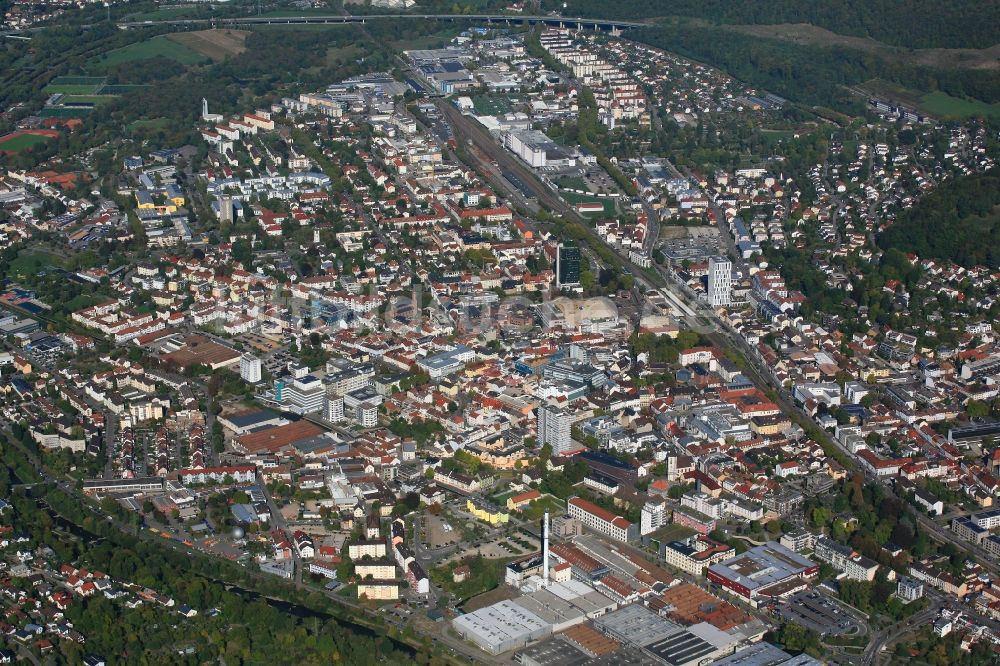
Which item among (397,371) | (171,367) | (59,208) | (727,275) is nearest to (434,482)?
(397,371)

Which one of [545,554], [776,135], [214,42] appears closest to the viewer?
[545,554]

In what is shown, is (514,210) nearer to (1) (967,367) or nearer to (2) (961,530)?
(1) (967,367)

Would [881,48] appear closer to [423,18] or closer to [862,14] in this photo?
[862,14]

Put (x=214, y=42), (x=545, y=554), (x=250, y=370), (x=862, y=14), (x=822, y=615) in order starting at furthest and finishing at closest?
(x=862, y=14), (x=214, y=42), (x=250, y=370), (x=545, y=554), (x=822, y=615)

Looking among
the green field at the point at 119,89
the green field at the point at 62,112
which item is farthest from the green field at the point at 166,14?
the green field at the point at 62,112

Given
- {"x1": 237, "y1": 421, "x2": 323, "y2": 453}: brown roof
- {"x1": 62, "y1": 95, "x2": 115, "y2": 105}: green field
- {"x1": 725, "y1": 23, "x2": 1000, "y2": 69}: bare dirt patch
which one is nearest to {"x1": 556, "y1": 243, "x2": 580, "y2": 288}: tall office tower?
{"x1": 237, "y1": 421, "x2": 323, "y2": 453}: brown roof

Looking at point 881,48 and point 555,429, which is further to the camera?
point 881,48

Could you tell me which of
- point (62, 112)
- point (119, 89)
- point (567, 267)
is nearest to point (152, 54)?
point (119, 89)

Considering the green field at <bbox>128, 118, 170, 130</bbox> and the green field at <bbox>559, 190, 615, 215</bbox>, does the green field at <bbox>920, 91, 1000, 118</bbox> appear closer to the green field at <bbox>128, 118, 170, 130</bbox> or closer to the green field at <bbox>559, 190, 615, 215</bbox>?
the green field at <bbox>559, 190, 615, 215</bbox>

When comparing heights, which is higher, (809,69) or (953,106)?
(809,69)
